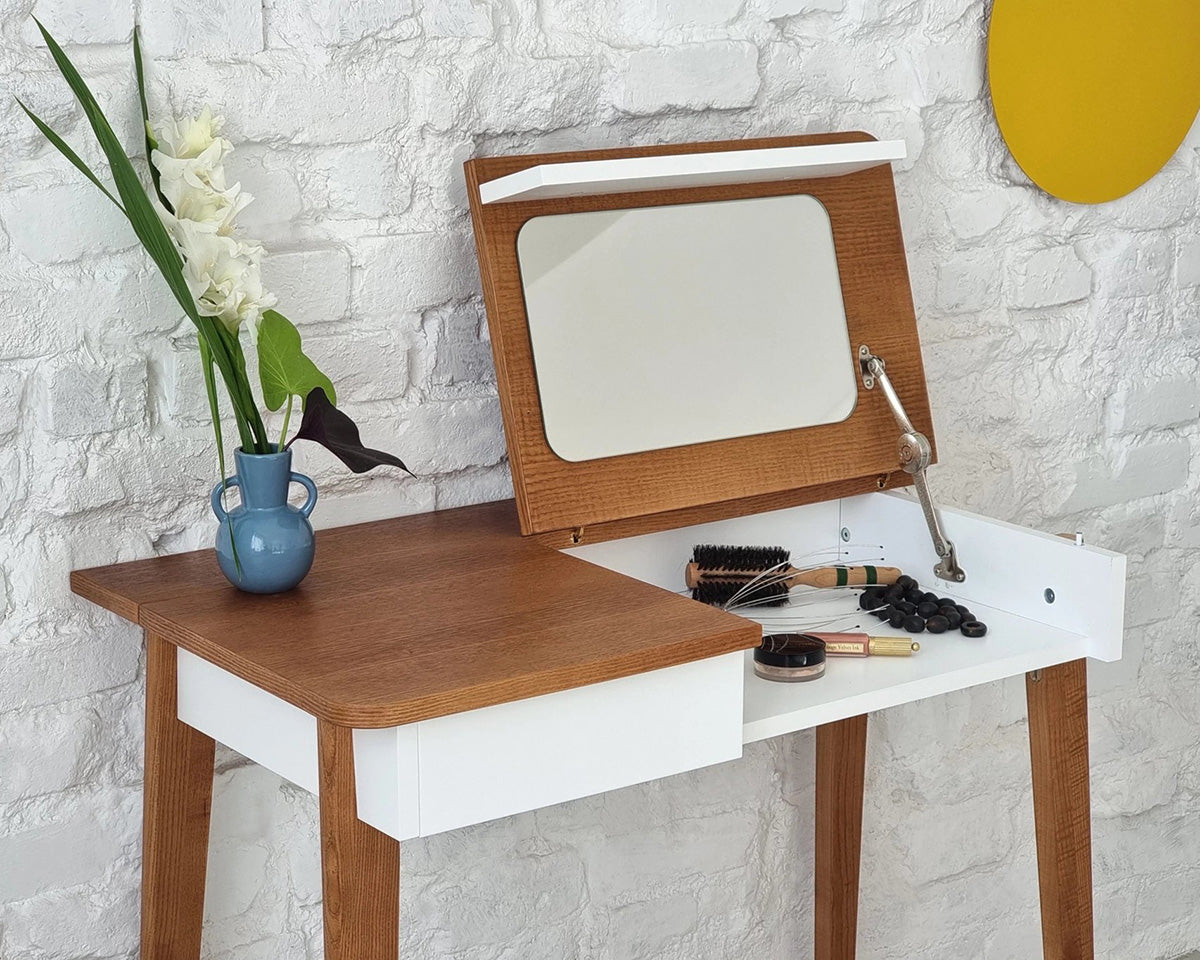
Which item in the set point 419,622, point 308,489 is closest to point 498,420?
point 308,489

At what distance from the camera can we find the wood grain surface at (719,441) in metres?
1.33

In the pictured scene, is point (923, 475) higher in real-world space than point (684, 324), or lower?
lower

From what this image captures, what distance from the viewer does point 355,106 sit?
1.36 metres

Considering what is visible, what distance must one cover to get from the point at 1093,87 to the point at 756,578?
785 mm

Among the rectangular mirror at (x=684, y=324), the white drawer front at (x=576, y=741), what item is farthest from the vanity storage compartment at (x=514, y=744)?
the rectangular mirror at (x=684, y=324)

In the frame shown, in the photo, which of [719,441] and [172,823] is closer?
[172,823]

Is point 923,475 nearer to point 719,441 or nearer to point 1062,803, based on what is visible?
point 719,441

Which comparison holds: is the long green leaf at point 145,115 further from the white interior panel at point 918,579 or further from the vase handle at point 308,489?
the white interior panel at point 918,579

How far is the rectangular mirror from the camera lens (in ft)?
4.45

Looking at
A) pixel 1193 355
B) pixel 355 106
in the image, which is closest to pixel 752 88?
pixel 355 106

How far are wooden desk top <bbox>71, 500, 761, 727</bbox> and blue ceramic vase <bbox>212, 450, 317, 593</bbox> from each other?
0.02 meters

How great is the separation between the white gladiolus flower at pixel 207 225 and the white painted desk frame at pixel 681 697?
288 mm

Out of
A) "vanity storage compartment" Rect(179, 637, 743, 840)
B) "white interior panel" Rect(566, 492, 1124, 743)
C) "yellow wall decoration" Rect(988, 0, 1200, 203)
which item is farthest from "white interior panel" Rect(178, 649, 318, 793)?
"yellow wall decoration" Rect(988, 0, 1200, 203)

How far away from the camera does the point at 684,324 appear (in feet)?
4.69
